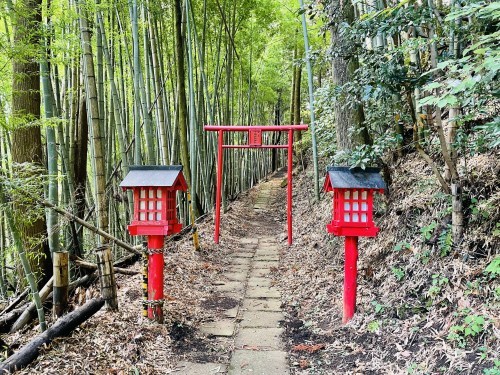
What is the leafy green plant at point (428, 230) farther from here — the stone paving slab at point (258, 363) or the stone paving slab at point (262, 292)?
the stone paving slab at point (262, 292)

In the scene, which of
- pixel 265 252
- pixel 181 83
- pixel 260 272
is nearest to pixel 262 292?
pixel 260 272

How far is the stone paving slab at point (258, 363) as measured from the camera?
2.61 m

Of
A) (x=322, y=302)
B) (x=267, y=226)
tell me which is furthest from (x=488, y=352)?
(x=267, y=226)

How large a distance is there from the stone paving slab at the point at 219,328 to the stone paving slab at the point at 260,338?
0.34ft

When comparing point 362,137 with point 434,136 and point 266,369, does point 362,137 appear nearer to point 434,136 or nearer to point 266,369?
point 434,136

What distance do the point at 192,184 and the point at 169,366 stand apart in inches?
158

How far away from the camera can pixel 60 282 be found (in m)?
3.01

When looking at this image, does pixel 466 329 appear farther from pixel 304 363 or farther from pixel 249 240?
pixel 249 240

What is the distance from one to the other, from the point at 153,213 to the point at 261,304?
1.55 m

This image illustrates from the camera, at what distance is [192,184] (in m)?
6.45

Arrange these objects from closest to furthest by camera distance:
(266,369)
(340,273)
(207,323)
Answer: (266,369) → (207,323) → (340,273)

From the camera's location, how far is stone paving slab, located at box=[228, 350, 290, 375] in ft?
8.57

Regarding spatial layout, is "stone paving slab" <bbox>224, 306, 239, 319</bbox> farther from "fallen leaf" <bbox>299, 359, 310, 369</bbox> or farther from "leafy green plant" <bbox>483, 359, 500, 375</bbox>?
"leafy green plant" <bbox>483, 359, 500, 375</bbox>

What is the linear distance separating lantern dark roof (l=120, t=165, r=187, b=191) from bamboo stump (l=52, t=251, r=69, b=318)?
2.40 feet
